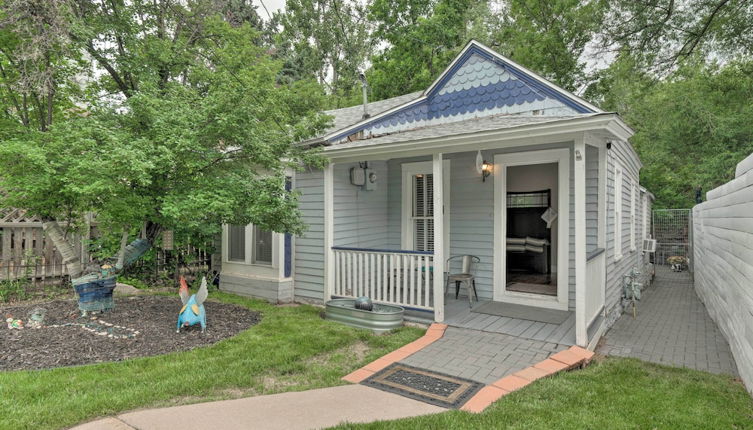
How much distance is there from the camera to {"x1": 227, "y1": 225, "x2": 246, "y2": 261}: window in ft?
25.1

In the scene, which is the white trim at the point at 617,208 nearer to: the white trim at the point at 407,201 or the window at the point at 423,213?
the window at the point at 423,213

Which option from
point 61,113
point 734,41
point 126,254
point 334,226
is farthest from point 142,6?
point 734,41

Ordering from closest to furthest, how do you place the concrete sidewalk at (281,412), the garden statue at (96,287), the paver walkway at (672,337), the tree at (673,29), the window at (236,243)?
the concrete sidewalk at (281,412) < the paver walkway at (672,337) < the garden statue at (96,287) < the window at (236,243) < the tree at (673,29)

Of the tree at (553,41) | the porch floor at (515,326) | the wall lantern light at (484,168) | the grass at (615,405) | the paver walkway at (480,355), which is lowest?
the grass at (615,405)

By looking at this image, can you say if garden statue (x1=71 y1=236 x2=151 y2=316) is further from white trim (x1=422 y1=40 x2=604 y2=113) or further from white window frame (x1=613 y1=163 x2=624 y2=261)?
white window frame (x1=613 y1=163 x2=624 y2=261)

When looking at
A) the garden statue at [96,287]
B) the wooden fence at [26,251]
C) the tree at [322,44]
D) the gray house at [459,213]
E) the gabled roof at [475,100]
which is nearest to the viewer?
the garden statue at [96,287]

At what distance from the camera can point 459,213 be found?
697cm

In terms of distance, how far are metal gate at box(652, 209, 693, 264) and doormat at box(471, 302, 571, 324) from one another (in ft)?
36.1

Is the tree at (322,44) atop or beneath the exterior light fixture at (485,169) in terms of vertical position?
atop

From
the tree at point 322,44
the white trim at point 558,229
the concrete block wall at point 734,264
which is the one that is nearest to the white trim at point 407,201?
the white trim at point 558,229

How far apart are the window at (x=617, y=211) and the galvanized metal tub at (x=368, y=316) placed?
3710mm

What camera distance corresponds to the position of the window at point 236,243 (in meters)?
7.64

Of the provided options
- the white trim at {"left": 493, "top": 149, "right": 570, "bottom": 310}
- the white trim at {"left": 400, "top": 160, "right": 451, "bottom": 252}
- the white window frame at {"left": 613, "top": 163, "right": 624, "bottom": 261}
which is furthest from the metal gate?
the white trim at {"left": 400, "top": 160, "right": 451, "bottom": 252}

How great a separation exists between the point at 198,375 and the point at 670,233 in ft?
52.9
